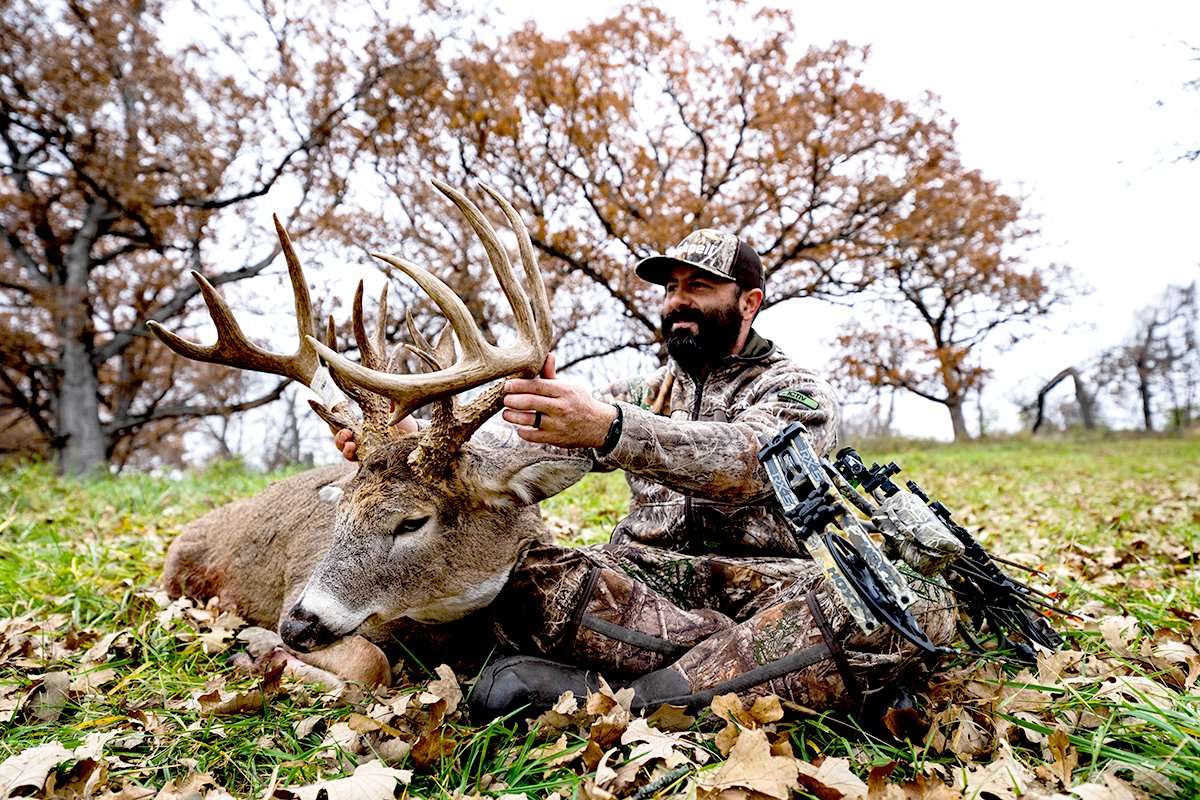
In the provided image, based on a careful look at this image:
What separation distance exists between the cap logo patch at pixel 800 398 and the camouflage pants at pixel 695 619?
0.74m

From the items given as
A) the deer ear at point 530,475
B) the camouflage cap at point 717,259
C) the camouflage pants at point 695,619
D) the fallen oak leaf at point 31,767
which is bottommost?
the fallen oak leaf at point 31,767

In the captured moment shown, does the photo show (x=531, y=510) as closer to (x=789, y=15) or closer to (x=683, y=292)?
(x=683, y=292)

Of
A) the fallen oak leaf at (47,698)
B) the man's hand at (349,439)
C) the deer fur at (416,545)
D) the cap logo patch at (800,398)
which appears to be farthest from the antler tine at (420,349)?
the fallen oak leaf at (47,698)

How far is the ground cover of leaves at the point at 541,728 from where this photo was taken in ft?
7.25

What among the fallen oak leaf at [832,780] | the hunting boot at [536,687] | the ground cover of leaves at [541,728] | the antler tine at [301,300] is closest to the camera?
the fallen oak leaf at [832,780]

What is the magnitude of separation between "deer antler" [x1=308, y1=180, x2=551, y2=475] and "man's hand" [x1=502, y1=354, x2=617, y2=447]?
0.15 meters

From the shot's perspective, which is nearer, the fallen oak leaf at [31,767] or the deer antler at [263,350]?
the fallen oak leaf at [31,767]

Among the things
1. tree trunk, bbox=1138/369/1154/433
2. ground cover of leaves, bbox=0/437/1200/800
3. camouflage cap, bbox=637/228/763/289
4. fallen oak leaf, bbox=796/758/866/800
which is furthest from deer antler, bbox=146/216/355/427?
tree trunk, bbox=1138/369/1154/433

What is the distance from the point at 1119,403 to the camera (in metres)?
47.8

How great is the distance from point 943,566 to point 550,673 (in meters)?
1.53

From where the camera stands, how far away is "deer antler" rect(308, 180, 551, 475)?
2672 millimetres

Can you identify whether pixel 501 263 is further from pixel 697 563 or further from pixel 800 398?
pixel 697 563

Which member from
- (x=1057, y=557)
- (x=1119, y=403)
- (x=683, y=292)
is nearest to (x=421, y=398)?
(x=683, y=292)

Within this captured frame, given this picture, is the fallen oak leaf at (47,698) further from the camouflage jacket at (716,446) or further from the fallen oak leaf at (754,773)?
the fallen oak leaf at (754,773)
